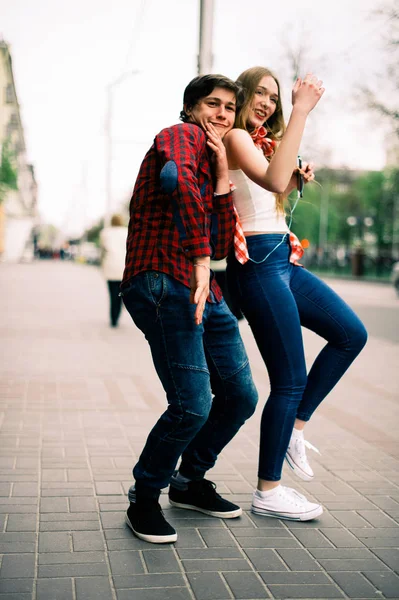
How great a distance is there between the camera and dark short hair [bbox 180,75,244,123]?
117 inches

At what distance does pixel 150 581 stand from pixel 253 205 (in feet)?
5.13

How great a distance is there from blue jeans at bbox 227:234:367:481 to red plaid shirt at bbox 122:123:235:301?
12.4 inches

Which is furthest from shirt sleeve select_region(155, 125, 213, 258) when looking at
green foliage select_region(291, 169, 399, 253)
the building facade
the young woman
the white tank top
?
green foliage select_region(291, 169, 399, 253)

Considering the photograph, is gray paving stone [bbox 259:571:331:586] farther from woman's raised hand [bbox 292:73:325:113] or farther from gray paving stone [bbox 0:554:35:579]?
woman's raised hand [bbox 292:73:325:113]

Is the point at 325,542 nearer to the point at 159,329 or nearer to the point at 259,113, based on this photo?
the point at 159,329

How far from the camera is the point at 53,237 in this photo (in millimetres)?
185625

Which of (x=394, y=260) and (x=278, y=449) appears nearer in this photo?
(x=278, y=449)

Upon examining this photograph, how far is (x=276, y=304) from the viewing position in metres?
3.25

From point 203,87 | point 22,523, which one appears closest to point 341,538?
point 22,523

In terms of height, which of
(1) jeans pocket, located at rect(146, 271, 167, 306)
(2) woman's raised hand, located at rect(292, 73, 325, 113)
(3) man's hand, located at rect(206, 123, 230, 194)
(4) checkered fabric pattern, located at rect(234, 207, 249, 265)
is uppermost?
(2) woman's raised hand, located at rect(292, 73, 325, 113)

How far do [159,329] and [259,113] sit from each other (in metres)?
1.03

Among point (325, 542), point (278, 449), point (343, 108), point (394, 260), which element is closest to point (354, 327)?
point (278, 449)

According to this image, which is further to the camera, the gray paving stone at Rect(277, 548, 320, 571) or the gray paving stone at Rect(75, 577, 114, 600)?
the gray paving stone at Rect(277, 548, 320, 571)

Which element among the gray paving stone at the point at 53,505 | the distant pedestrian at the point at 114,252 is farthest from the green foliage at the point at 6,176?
the gray paving stone at the point at 53,505
